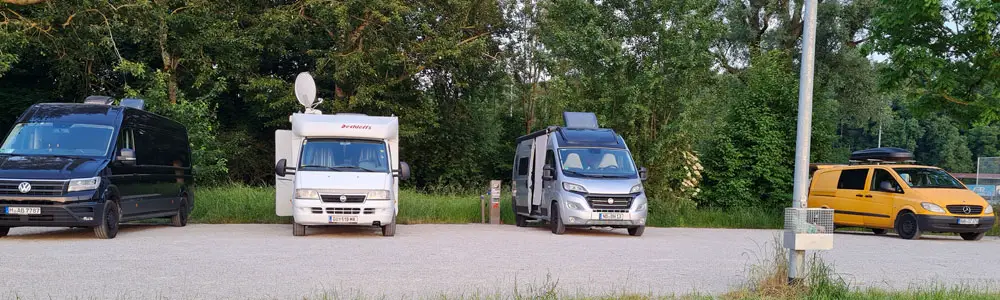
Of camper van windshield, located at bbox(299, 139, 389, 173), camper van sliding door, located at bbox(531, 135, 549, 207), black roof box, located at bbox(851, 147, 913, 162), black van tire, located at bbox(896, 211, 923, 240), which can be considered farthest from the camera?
black roof box, located at bbox(851, 147, 913, 162)

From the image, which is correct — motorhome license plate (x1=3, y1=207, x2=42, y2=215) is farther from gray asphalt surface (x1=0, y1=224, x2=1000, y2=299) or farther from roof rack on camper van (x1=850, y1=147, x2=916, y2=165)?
roof rack on camper van (x1=850, y1=147, x2=916, y2=165)

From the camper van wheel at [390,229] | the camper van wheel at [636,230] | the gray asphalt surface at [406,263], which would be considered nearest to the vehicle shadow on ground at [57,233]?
the gray asphalt surface at [406,263]

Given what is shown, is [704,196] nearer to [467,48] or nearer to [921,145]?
[467,48]

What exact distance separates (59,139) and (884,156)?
58.2 feet

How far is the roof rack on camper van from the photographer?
66.8 feet

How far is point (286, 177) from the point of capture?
16.7 m

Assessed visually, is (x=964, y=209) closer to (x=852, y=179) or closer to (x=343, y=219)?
(x=852, y=179)

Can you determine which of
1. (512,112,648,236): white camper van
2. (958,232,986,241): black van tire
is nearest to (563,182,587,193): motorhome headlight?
(512,112,648,236): white camper van

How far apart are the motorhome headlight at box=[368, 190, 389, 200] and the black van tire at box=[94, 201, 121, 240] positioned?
4.15 m

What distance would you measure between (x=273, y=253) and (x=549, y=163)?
769 cm

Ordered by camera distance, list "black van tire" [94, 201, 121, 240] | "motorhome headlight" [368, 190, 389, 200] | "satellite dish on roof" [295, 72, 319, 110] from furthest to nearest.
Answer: "satellite dish on roof" [295, 72, 319, 110] → "motorhome headlight" [368, 190, 389, 200] → "black van tire" [94, 201, 121, 240]

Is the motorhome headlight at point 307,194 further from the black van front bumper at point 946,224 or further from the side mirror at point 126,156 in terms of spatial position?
the black van front bumper at point 946,224

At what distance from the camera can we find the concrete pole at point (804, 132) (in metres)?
7.68

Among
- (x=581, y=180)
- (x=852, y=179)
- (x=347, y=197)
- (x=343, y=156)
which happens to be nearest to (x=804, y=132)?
(x=347, y=197)
